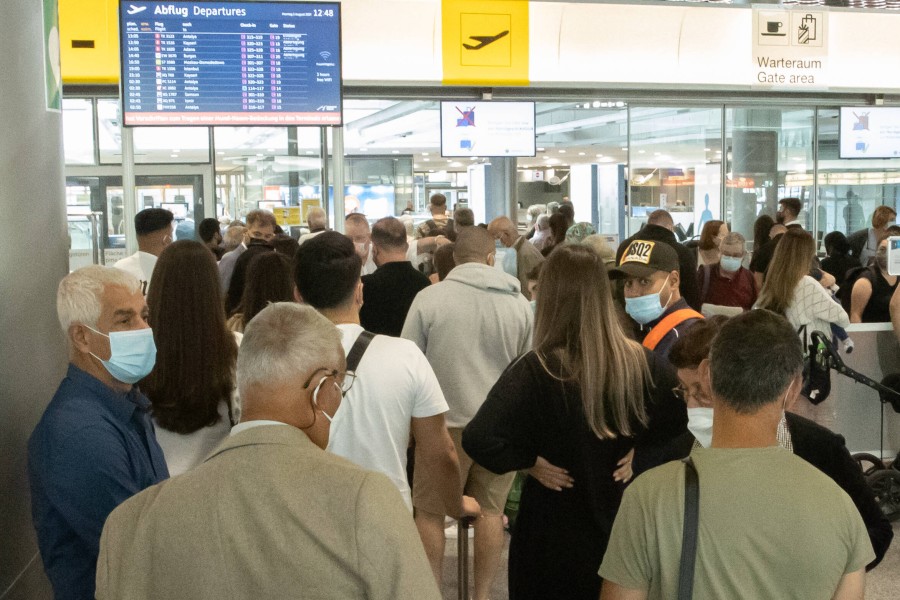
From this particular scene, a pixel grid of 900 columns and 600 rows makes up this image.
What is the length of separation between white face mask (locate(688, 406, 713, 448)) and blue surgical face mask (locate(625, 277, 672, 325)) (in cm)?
117

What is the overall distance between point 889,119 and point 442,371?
8974mm

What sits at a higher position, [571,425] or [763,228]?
[763,228]

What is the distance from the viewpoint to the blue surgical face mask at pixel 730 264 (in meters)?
6.96

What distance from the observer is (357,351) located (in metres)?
3.02

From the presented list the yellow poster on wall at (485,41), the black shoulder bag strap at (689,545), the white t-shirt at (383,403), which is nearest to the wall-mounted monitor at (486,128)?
the yellow poster on wall at (485,41)

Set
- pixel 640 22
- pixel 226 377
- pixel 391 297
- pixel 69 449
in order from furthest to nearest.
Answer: pixel 640 22 → pixel 391 297 → pixel 226 377 → pixel 69 449

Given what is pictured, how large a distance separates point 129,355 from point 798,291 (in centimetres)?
424

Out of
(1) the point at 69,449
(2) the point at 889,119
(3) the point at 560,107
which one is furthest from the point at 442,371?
(2) the point at 889,119

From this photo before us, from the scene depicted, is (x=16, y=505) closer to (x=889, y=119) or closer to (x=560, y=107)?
(x=560, y=107)

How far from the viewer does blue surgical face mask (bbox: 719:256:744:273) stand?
22.9ft

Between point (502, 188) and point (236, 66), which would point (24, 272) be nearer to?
point (236, 66)

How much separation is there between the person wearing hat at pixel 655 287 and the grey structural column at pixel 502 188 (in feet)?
24.9

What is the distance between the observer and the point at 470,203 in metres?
14.2

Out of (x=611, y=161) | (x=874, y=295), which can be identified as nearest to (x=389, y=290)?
(x=874, y=295)
